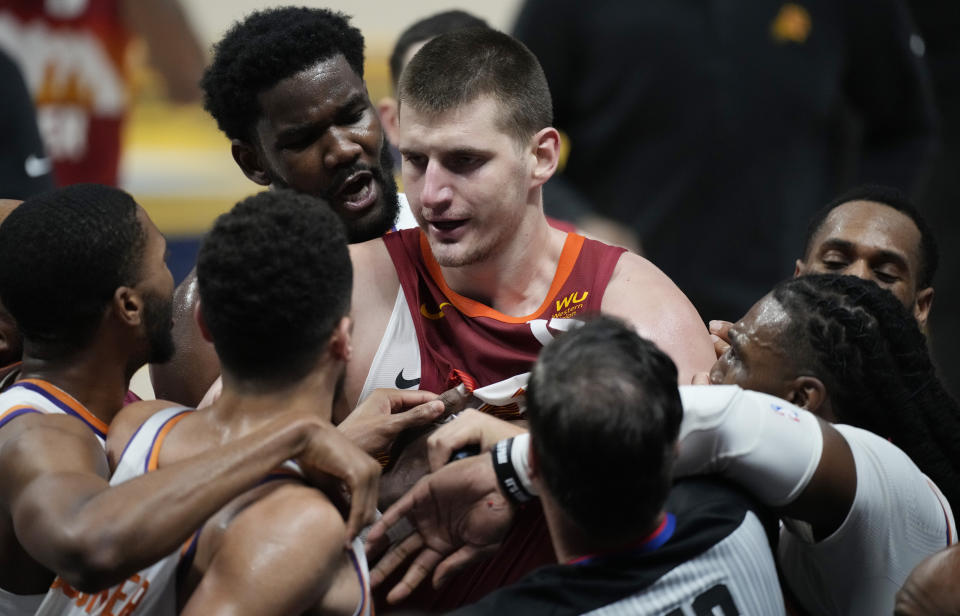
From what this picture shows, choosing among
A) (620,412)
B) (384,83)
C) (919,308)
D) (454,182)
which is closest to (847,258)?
(919,308)

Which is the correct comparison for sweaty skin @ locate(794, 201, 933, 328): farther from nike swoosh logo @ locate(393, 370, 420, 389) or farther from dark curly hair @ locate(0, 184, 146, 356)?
dark curly hair @ locate(0, 184, 146, 356)

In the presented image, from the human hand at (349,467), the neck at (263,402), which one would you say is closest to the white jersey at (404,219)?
the neck at (263,402)

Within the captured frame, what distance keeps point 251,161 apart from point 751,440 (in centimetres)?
221

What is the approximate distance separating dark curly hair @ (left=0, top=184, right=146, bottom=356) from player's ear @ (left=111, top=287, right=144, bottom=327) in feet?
0.05

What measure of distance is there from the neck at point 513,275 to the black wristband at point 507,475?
2.34 feet

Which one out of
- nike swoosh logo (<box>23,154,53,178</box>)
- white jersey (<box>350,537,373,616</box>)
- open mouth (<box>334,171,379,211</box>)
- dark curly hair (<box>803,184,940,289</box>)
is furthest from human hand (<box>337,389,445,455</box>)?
nike swoosh logo (<box>23,154,53,178</box>)

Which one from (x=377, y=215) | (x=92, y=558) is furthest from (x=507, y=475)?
(x=377, y=215)

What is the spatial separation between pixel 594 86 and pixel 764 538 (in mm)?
3119

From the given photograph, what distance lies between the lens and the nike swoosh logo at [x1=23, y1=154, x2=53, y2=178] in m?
5.47

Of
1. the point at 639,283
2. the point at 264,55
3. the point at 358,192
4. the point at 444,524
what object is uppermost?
the point at 264,55

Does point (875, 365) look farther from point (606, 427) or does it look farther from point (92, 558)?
point (92, 558)

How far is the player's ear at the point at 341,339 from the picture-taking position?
8.79 ft

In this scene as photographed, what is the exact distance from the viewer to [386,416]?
3.08 meters

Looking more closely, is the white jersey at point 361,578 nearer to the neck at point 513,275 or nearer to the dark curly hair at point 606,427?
the dark curly hair at point 606,427
